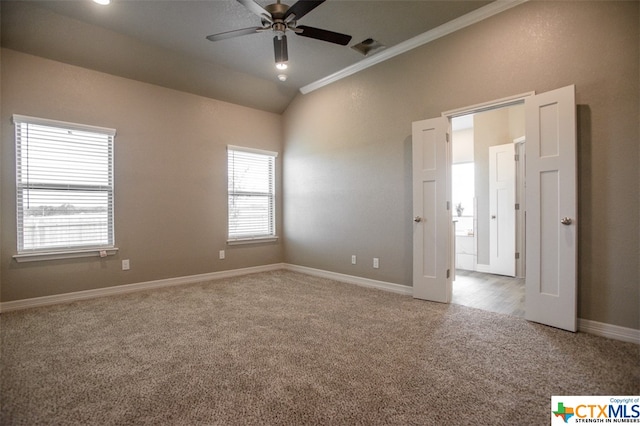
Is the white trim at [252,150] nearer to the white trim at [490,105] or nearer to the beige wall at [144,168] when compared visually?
the beige wall at [144,168]

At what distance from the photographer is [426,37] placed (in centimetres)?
353

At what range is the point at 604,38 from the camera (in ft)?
8.17

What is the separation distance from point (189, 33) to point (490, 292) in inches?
191

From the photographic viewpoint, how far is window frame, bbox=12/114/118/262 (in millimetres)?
3271

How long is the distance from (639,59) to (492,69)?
107cm

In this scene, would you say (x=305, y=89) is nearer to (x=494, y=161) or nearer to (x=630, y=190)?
(x=494, y=161)

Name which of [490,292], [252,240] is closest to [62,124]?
[252,240]

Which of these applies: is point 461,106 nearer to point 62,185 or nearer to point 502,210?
point 502,210

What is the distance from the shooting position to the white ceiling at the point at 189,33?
3021mm

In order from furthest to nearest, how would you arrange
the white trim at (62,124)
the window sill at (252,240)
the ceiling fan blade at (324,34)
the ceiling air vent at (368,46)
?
the window sill at (252,240) < the ceiling air vent at (368,46) < the white trim at (62,124) < the ceiling fan blade at (324,34)

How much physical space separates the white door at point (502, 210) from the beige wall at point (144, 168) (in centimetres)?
386

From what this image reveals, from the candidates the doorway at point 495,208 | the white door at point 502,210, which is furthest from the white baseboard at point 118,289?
the white door at point 502,210

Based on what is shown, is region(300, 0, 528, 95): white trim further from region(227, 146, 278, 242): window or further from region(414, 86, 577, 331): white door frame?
region(227, 146, 278, 242): window

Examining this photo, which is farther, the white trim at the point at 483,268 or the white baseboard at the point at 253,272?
the white trim at the point at 483,268
